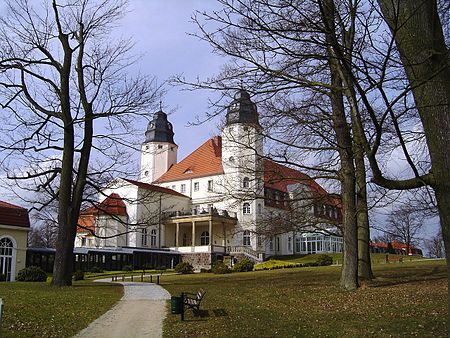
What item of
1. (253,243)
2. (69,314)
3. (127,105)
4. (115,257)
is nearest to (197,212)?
(253,243)

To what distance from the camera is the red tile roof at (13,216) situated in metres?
31.4

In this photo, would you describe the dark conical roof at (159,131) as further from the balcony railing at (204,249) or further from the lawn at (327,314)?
the lawn at (327,314)

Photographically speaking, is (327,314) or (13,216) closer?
(327,314)

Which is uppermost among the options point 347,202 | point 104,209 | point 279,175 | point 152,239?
point 104,209

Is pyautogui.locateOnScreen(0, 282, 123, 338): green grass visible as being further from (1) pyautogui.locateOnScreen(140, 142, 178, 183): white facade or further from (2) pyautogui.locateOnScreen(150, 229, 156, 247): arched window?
(1) pyautogui.locateOnScreen(140, 142, 178, 183): white facade

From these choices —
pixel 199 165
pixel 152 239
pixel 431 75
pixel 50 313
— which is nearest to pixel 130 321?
pixel 50 313

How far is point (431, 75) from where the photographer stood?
5.32 meters

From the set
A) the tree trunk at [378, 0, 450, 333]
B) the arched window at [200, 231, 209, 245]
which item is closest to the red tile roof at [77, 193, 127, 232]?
the arched window at [200, 231, 209, 245]

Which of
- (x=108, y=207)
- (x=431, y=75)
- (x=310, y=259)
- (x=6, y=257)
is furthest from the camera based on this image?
(x=310, y=259)

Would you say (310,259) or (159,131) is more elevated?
(159,131)

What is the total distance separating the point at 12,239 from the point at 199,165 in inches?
1371

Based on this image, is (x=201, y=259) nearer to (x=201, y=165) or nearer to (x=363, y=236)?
(x=201, y=165)

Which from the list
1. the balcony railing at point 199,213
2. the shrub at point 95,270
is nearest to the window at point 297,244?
the balcony railing at point 199,213

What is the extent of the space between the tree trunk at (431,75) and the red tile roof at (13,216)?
29.6 m
